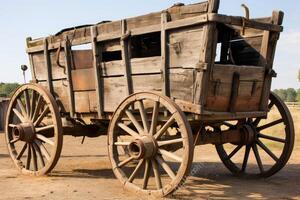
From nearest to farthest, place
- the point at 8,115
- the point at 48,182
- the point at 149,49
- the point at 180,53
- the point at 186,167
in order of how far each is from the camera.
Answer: the point at 186,167
the point at 180,53
the point at 48,182
the point at 149,49
the point at 8,115

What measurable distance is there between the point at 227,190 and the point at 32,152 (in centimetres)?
329

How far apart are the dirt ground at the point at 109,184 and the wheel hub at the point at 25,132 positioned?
2.04 feet

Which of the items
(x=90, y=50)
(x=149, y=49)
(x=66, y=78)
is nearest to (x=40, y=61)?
(x=66, y=78)

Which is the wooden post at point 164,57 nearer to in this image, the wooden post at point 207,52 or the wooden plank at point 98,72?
the wooden post at point 207,52

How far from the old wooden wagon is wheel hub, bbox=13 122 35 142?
0.02 m

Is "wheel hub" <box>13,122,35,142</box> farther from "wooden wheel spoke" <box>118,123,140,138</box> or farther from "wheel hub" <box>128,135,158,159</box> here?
"wheel hub" <box>128,135,158,159</box>

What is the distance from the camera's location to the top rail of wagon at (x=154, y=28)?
4824mm

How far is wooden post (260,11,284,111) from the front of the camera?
580 centimetres

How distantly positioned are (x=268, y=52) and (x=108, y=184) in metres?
3.02

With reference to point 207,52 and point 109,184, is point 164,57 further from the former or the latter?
point 109,184

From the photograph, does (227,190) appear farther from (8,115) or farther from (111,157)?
(8,115)

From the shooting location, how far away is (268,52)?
5.88 meters

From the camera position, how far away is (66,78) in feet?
22.4

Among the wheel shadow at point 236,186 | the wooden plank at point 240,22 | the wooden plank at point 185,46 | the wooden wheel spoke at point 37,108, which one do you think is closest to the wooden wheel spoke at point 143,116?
the wooden plank at point 185,46
